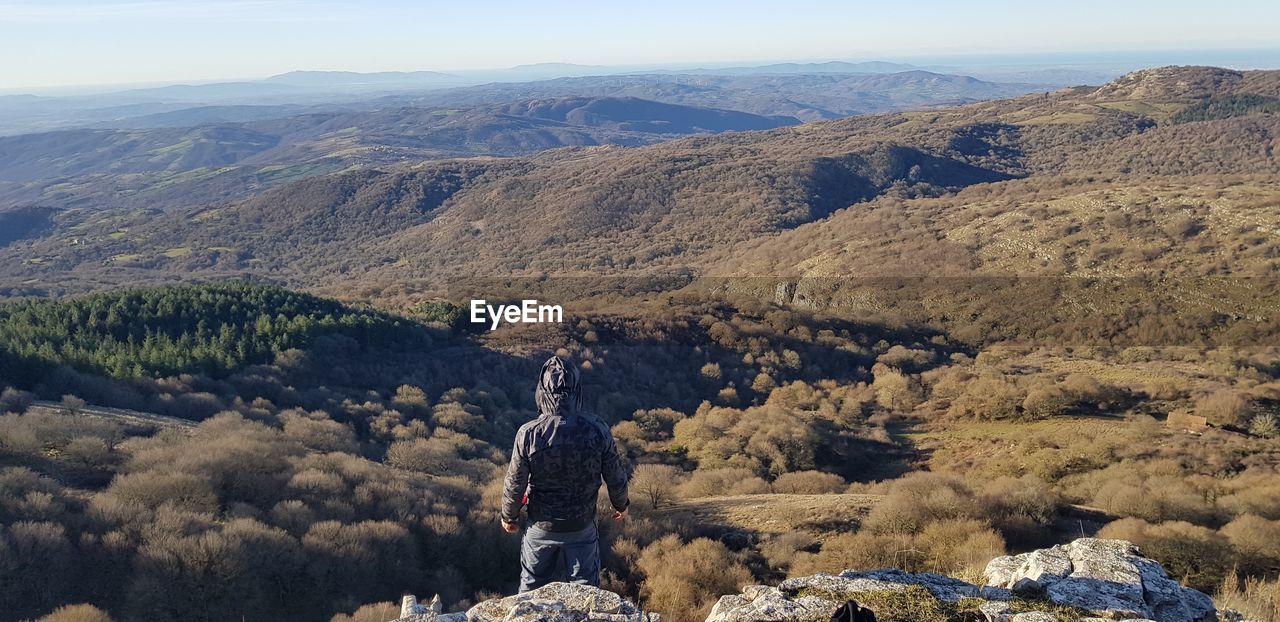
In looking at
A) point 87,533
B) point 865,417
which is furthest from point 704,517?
point 865,417

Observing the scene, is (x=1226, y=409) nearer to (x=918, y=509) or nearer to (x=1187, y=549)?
(x=1187, y=549)

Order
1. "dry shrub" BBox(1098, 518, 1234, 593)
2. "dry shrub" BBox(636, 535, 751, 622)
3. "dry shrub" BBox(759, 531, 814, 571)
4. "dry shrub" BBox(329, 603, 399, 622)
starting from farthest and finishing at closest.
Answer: "dry shrub" BBox(759, 531, 814, 571), "dry shrub" BBox(636, 535, 751, 622), "dry shrub" BBox(1098, 518, 1234, 593), "dry shrub" BBox(329, 603, 399, 622)

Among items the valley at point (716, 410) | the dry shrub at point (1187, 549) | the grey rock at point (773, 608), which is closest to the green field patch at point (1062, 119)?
the valley at point (716, 410)

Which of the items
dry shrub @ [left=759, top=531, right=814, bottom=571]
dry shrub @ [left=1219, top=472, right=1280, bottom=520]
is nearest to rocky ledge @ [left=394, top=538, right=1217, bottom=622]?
dry shrub @ [left=759, top=531, right=814, bottom=571]

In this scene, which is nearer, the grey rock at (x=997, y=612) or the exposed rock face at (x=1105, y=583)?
the grey rock at (x=997, y=612)

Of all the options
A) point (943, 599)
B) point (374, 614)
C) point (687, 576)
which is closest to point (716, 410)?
point (687, 576)

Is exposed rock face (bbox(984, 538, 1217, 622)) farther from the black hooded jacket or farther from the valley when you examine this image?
the black hooded jacket

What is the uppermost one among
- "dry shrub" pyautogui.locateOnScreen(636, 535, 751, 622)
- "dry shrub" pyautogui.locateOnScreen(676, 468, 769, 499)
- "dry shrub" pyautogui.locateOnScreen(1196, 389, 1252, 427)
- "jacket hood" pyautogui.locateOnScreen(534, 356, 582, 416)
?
"jacket hood" pyautogui.locateOnScreen(534, 356, 582, 416)

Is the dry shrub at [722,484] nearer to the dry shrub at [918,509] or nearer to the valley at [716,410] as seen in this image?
the valley at [716,410]
